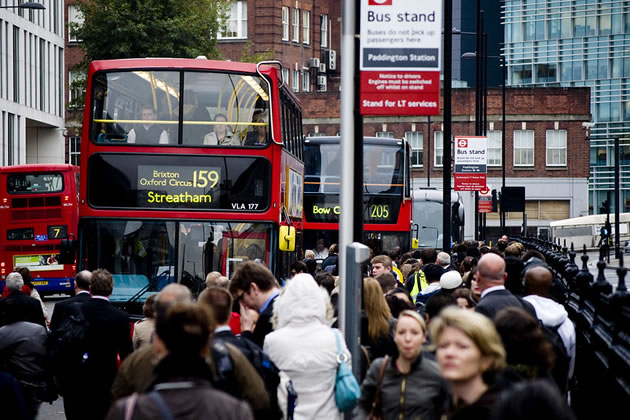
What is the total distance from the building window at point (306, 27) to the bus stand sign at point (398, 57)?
61.4 m

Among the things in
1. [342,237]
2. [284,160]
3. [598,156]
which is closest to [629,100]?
[598,156]

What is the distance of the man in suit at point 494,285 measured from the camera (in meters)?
7.43

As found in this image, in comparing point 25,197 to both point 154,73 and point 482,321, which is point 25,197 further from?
point 482,321

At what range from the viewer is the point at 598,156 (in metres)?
82.6

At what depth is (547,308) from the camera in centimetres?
786

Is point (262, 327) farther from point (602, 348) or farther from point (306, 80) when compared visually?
point (306, 80)

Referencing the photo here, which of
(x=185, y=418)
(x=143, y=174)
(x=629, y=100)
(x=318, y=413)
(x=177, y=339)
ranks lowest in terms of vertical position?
(x=318, y=413)

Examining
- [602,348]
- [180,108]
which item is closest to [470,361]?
[602,348]

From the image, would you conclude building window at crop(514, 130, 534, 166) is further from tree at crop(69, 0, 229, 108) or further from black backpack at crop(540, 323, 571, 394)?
black backpack at crop(540, 323, 571, 394)

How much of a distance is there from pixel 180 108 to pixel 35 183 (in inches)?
774

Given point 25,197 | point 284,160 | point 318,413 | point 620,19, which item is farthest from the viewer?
point 620,19

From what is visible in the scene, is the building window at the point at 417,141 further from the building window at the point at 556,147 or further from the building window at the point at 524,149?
the building window at the point at 556,147

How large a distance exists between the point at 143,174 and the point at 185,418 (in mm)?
9891

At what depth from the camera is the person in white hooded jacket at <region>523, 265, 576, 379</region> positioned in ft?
25.4
